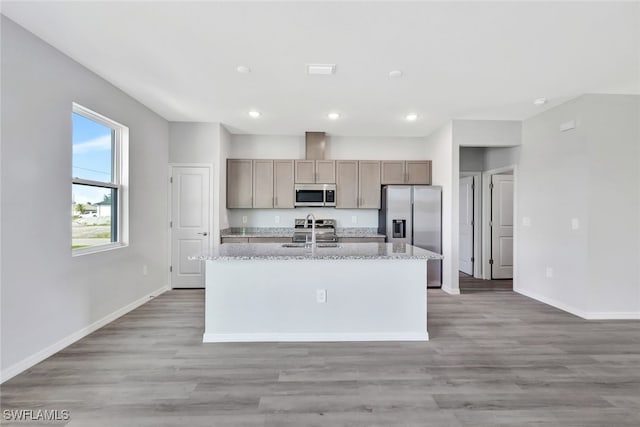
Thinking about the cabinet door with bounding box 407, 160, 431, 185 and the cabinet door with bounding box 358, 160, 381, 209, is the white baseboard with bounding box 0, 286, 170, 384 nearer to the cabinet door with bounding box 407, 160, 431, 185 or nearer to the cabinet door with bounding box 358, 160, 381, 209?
the cabinet door with bounding box 358, 160, 381, 209

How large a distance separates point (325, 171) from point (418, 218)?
174 centimetres

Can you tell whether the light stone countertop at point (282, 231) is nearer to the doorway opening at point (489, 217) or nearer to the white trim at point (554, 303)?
the doorway opening at point (489, 217)

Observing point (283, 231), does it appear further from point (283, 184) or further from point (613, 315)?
point (613, 315)

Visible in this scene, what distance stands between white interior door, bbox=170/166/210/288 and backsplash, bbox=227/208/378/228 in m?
0.70

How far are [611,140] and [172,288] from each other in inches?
243

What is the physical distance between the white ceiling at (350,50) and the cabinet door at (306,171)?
135cm

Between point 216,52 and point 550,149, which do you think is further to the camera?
point 550,149

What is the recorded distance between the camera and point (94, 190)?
327 centimetres

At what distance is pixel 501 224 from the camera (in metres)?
5.49

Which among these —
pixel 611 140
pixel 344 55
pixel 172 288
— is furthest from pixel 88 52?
pixel 611 140

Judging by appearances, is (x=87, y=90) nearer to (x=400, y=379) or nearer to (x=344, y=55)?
(x=344, y=55)

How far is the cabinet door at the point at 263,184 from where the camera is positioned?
5.21 metres

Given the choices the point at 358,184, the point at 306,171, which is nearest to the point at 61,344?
the point at 306,171

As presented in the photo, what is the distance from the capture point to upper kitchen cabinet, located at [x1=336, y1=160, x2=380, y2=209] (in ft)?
17.4
